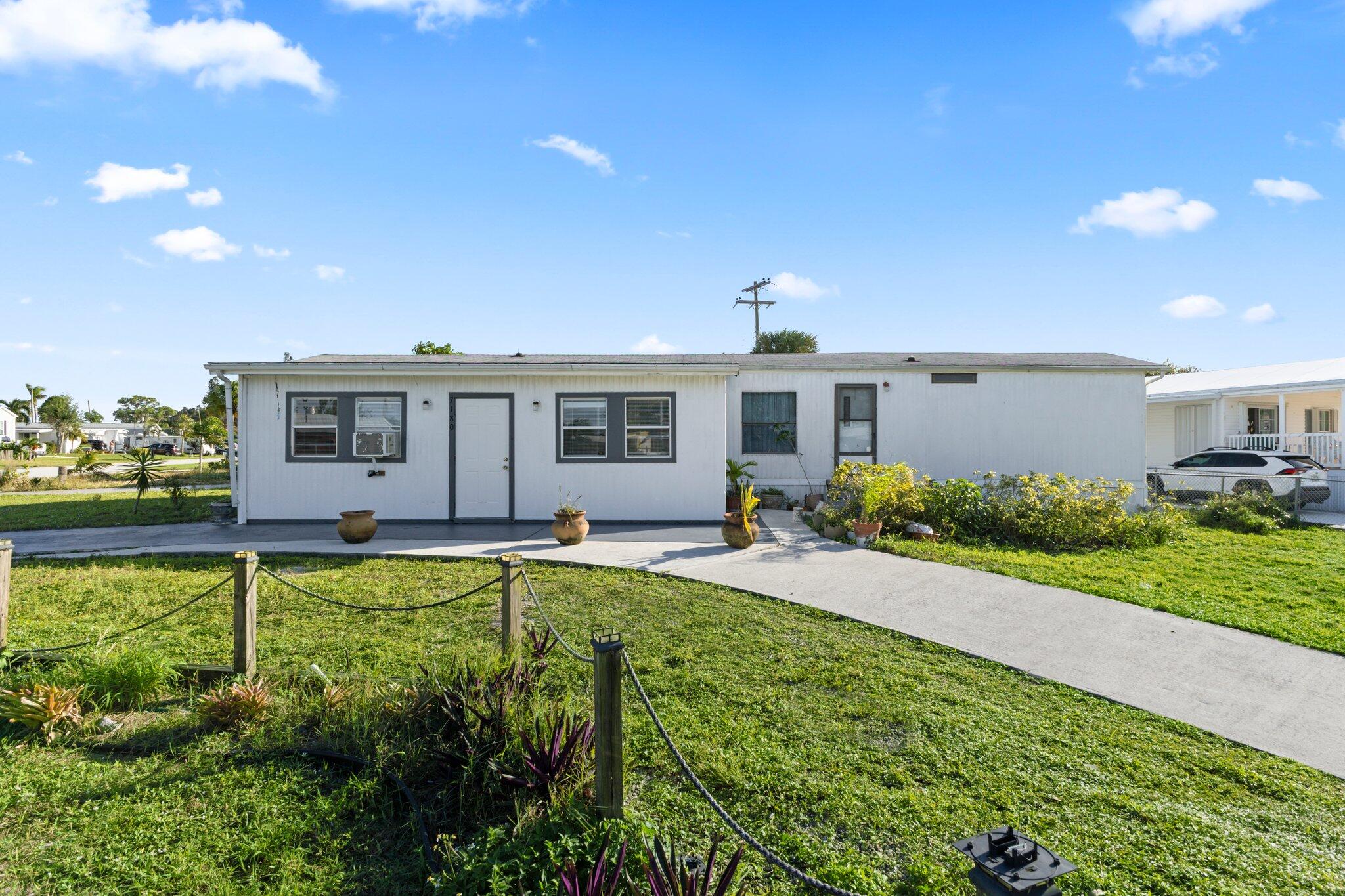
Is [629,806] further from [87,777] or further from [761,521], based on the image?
[761,521]

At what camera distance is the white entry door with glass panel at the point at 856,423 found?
1334cm

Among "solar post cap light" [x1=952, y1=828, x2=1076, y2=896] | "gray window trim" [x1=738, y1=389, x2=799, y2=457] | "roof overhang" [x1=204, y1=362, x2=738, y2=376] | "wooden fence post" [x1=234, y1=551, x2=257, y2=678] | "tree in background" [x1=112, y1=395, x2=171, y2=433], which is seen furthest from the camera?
"tree in background" [x1=112, y1=395, x2=171, y2=433]

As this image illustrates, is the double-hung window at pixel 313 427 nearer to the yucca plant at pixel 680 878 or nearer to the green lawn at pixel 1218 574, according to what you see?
the green lawn at pixel 1218 574

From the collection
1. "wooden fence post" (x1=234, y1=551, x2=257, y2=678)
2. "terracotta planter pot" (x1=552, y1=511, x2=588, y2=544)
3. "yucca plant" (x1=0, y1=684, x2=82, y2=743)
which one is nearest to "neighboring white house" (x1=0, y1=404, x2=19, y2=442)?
"terracotta planter pot" (x1=552, y1=511, x2=588, y2=544)

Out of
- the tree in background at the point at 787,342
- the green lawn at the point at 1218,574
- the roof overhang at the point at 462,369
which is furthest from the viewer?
the tree in background at the point at 787,342

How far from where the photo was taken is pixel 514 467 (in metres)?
11.0

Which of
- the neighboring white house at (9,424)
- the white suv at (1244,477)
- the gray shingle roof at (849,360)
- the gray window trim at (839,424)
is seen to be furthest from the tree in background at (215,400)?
the neighboring white house at (9,424)

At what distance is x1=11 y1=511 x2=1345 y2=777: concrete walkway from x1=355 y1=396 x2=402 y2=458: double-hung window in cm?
133

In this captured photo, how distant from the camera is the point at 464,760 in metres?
3.03

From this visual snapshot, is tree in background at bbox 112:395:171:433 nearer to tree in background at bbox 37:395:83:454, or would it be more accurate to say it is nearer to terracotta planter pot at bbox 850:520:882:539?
tree in background at bbox 37:395:83:454

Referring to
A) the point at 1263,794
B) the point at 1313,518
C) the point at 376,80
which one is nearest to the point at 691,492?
the point at 376,80

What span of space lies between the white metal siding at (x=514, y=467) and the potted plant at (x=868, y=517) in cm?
247

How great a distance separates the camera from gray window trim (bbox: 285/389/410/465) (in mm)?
10828

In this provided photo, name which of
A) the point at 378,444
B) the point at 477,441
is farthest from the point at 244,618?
the point at 378,444
